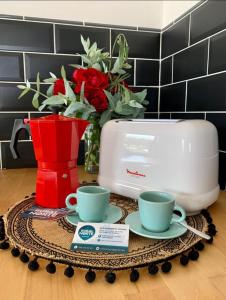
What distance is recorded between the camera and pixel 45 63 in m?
0.91

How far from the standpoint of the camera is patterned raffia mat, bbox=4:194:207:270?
35 cm

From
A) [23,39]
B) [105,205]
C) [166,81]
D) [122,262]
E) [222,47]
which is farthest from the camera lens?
[166,81]

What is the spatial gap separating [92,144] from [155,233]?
0.42 m

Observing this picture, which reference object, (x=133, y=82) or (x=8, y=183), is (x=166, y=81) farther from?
(x=8, y=183)

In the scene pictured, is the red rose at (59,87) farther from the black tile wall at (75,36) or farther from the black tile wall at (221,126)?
the black tile wall at (221,126)

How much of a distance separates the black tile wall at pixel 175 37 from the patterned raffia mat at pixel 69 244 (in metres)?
0.64

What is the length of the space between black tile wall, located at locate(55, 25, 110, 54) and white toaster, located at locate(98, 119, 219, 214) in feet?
1.58

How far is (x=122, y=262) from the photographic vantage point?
35 cm

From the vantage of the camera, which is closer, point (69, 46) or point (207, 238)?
point (207, 238)

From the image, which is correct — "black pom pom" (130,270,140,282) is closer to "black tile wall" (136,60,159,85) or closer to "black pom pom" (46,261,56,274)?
"black pom pom" (46,261,56,274)

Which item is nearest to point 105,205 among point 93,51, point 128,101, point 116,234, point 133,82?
→ point 116,234

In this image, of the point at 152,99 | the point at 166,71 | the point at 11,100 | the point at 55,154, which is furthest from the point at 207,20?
the point at 11,100

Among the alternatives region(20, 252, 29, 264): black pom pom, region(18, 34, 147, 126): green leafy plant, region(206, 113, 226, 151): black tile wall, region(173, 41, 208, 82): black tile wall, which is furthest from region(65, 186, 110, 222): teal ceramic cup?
region(173, 41, 208, 82): black tile wall

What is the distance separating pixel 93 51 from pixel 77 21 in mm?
276
